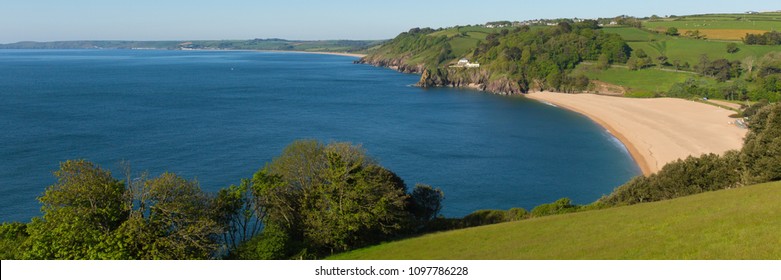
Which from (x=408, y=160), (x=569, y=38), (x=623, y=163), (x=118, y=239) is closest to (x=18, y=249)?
(x=118, y=239)

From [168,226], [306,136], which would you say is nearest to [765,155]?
[168,226]

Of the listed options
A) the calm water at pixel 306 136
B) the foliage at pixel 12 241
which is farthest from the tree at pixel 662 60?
the foliage at pixel 12 241

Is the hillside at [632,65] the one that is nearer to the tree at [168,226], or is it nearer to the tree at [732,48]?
the tree at [732,48]

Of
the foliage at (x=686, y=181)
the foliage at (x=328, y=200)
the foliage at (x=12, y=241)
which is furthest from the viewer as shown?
the foliage at (x=686, y=181)

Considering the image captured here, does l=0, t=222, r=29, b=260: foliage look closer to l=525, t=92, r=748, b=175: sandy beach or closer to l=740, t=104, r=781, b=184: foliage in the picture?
l=740, t=104, r=781, b=184: foliage

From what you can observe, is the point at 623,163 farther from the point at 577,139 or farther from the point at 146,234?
the point at 146,234

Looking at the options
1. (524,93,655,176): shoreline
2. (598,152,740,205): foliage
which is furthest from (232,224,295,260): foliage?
(524,93,655,176): shoreline

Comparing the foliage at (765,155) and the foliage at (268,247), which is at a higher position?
the foliage at (765,155)
